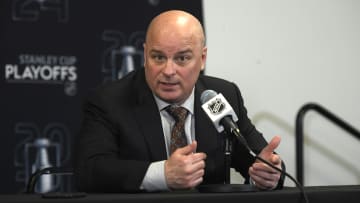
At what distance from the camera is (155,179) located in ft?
6.13

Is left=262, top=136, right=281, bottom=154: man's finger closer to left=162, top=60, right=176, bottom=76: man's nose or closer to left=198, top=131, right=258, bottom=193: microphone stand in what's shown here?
left=198, top=131, right=258, bottom=193: microphone stand

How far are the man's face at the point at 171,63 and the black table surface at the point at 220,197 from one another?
649mm

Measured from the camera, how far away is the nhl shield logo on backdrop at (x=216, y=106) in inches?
69.5

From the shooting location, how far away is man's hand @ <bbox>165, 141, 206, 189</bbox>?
5.95 ft

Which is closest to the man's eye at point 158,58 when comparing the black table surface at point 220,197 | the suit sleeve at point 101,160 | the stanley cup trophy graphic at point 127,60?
the suit sleeve at point 101,160

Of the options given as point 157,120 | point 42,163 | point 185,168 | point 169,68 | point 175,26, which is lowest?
point 42,163

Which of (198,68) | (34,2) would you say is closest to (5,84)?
(34,2)

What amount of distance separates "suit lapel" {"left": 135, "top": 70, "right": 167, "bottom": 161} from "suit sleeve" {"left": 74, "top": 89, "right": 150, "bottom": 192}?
8 cm

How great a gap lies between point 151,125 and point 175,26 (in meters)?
0.35

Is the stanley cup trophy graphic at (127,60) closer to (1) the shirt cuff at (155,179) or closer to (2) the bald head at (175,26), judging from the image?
(2) the bald head at (175,26)

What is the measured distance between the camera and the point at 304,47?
3.79 m

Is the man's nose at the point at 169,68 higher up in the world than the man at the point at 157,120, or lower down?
higher up

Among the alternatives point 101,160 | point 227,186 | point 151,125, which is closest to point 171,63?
point 151,125

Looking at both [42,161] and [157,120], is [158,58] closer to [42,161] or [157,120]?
[157,120]
